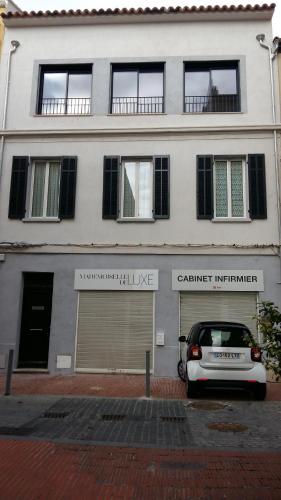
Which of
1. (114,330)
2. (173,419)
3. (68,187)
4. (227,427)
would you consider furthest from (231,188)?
(227,427)

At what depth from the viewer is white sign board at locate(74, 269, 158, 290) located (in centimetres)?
1267

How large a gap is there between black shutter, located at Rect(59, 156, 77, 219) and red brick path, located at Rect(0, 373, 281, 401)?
466 cm

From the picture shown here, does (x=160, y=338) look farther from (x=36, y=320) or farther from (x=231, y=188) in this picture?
(x=231, y=188)

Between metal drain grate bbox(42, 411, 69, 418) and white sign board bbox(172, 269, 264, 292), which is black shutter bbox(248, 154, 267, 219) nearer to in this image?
white sign board bbox(172, 269, 264, 292)

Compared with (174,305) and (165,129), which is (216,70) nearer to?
(165,129)

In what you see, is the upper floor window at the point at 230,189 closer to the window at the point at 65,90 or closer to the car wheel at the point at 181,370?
the car wheel at the point at 181,370

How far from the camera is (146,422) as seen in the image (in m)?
7.54

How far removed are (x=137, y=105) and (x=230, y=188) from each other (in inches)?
156

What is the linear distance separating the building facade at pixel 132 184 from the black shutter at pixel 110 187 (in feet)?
0.10

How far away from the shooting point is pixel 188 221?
1291cm

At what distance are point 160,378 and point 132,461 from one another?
658 centimetres

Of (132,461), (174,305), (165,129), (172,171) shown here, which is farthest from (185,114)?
(132,461)

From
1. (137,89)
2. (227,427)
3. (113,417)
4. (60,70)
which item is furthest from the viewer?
(60,70)

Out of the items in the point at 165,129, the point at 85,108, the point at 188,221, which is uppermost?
the point at 85,108
